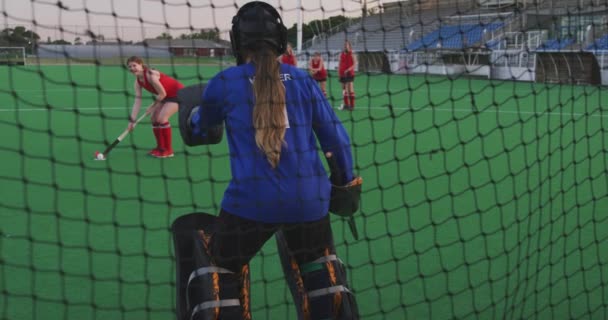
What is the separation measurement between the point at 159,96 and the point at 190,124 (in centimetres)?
554

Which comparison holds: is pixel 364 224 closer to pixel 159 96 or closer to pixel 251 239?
pixel 251 239

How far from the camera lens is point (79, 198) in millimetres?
5934

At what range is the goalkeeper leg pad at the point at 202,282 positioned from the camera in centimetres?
241

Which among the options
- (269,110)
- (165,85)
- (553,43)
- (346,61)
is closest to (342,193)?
(269,110)

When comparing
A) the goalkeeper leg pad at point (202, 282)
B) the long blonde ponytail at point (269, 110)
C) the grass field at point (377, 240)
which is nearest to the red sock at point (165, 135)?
the grass field at point (377, 240)

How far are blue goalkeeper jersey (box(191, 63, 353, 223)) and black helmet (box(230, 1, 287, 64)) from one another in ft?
0.32

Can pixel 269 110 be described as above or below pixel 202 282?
above

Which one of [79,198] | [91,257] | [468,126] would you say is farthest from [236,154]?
[468,126]

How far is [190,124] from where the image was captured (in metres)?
2.66

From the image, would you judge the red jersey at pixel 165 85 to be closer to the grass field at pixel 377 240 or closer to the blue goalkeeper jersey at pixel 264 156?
the grass field at pixel 377 240

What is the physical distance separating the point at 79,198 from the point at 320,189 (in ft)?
13.1

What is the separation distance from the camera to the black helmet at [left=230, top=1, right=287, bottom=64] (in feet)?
8.00

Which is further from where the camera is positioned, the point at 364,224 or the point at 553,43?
the point at 553,43

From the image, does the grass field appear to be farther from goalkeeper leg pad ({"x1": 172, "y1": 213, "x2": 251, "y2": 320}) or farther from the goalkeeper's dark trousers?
the goalkeeper's dark trousers
